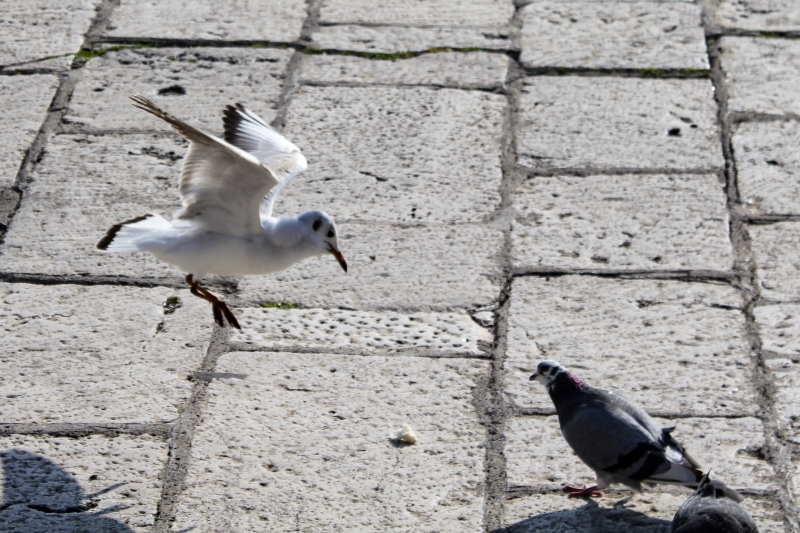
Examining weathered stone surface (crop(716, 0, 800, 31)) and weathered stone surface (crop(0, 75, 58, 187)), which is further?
weathered stone surface (crop(716, 0, 800, 31))

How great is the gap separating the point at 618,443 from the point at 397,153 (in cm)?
228

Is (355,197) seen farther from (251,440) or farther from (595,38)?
(595,38)

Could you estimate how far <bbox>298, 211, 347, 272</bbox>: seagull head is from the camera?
369cm

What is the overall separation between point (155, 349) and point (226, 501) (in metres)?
0.83

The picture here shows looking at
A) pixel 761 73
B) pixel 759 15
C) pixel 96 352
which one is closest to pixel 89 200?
pixel 96 352

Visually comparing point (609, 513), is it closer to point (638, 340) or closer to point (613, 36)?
point (638, 340)

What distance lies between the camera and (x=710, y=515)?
9.12 ft

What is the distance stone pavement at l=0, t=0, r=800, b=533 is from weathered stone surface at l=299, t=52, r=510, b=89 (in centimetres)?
2

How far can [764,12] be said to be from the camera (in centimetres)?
624

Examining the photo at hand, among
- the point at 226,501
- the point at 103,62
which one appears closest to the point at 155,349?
the point at 226,501

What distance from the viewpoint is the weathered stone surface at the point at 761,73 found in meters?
5.37

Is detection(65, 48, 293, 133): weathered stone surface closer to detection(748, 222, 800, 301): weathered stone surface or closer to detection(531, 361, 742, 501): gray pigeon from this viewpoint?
detection(748, 222, 800, 301): weathered stone surface

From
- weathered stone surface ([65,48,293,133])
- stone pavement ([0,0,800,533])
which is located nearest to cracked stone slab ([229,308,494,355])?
stone pavement ([0,0,800,533])

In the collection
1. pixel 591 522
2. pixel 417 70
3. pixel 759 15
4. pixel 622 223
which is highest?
pixel 759 15
